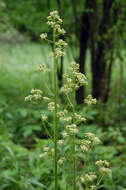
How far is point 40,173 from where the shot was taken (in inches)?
110

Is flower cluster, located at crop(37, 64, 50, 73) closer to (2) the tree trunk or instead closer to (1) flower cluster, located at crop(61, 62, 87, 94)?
(1) flower cluster, located at crop(61, 62, 87, 94)

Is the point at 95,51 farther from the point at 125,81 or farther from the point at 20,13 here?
the point at 125,81

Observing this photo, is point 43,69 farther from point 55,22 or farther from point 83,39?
point 83,39

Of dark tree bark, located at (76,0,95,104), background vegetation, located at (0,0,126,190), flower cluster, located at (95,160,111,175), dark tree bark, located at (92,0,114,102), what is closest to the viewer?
flower cluster, located at (95,160,111,175)

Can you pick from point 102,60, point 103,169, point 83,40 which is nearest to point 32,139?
point 102,60

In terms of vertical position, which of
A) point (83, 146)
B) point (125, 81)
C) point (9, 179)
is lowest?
point (9, 179)

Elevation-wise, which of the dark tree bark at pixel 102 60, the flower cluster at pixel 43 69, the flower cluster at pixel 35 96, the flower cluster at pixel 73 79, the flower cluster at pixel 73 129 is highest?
the dark tree bark at pixel 102 60

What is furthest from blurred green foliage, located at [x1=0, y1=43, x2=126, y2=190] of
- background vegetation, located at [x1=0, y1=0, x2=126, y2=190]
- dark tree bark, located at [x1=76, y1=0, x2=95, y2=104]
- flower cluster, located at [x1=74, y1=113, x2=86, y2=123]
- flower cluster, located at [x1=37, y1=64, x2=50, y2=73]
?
dark tree bark, located at [x1=76, y1=0, x2=95, y2=104]

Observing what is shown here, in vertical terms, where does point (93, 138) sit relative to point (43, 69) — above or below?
below

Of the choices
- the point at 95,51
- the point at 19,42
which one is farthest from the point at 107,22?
the point at 19,42

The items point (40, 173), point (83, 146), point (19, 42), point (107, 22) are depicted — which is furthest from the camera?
point (19, 42)

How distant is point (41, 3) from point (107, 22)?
1.99 meters

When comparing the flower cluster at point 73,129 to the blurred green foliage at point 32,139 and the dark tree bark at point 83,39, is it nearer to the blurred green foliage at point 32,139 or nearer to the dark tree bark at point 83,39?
the blurred green foliage at point 32,139

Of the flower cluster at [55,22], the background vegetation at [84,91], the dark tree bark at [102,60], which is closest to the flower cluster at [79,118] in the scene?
the flower cluster at [55,22]
